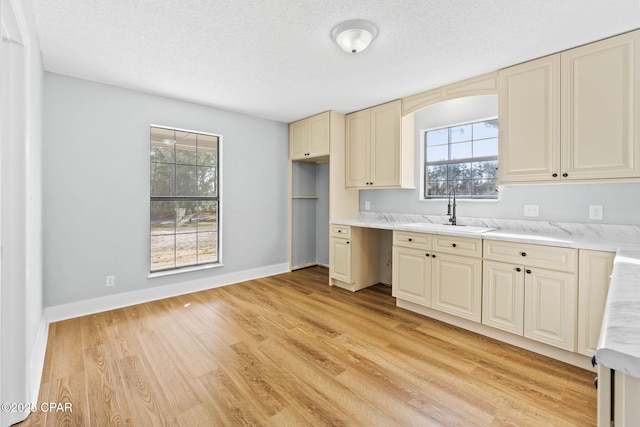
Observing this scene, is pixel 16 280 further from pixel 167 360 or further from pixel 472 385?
pixel 472 385

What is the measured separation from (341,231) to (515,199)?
6.54 ft

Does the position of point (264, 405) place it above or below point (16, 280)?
below

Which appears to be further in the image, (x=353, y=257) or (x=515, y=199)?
(x=353, y=257)

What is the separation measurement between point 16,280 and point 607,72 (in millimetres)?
4113

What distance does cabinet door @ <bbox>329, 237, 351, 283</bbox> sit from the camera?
12.8 ft

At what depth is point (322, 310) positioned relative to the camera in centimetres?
323

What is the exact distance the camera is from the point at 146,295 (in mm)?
3486

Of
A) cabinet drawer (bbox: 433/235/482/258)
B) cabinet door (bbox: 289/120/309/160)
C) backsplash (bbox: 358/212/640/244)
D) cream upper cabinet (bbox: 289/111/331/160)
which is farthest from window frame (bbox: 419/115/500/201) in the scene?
cabinet door (bbox: 289/120/309/160)

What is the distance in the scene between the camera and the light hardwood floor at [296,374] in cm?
168

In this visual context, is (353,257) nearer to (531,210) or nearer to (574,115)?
(531,210)

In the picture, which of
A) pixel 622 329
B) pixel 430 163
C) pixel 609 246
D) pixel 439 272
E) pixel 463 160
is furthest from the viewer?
pixel 430 163

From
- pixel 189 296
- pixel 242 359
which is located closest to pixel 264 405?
pixel 242 359

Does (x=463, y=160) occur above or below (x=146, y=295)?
above

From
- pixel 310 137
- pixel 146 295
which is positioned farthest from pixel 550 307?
pixel 146 295
